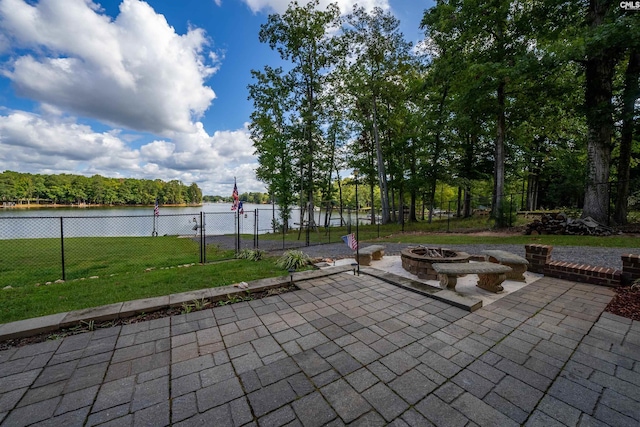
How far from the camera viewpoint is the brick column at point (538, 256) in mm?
4453

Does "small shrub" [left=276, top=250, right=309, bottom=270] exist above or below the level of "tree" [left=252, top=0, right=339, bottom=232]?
below

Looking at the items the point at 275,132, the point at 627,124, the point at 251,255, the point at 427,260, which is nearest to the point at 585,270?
the point at 427,260

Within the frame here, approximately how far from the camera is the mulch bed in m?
2.88

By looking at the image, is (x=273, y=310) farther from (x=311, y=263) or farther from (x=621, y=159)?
(x=621, y=159)

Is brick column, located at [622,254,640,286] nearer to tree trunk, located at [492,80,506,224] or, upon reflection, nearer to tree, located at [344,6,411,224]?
tree trunk, located at [492,80,506,224]

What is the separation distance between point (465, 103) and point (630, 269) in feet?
28.5

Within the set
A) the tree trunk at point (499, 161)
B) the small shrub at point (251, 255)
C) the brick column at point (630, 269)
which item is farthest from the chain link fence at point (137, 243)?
the brick column at point (630, 269)

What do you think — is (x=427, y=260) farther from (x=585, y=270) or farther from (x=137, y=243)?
(x=137, y=243)

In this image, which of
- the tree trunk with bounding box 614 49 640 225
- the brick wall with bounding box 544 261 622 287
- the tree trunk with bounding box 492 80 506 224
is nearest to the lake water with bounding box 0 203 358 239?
the brick wall with bounding box 544 261 622 287

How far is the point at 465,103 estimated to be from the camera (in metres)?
10.2

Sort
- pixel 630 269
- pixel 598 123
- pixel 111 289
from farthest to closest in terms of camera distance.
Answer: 1. pixel 598 123
2. pixel 111 289
3. pixel 630 269

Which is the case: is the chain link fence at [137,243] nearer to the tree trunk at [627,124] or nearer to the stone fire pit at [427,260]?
the stone fire pit at [427,260]

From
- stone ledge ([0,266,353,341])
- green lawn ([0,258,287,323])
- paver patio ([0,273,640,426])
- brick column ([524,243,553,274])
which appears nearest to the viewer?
paver patio ([0,273,640,426])

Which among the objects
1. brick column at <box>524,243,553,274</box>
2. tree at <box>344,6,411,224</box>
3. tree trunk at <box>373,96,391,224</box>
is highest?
tree at <box>344,6,411,224</box>
